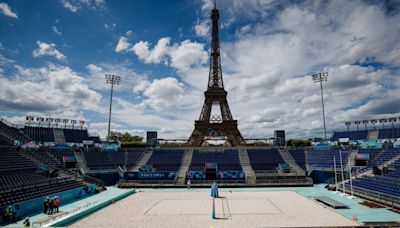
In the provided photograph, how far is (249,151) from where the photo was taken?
150ft

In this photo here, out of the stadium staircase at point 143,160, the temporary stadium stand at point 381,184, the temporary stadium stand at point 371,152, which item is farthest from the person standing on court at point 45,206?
the temporary stadium stand at point 371,152

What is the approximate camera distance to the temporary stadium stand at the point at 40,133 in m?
46.8

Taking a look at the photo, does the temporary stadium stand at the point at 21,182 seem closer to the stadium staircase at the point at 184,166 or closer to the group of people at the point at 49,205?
the group of people at the point at 49,205

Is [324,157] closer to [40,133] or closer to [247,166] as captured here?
[247,166]

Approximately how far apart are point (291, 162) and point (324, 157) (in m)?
5.20

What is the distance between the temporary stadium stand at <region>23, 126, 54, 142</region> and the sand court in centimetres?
3328

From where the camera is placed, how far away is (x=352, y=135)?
2071 inches

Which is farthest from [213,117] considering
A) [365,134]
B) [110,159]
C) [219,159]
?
[365,134]

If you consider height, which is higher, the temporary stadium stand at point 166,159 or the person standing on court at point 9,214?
the temporary stadium stand at point 166,159

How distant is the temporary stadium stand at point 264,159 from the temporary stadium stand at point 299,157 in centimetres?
246

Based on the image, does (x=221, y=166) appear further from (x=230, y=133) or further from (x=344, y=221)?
(x=344, y=221)

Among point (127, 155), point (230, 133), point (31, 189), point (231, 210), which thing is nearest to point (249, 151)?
point (230, 133)

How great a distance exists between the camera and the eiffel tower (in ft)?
166

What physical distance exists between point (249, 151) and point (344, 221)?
99.8ft
